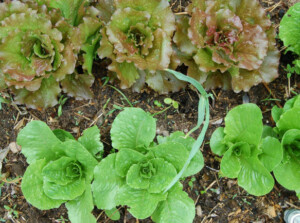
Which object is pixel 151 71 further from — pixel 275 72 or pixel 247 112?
pixel 275 72

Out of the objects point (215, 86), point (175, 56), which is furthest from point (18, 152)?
point (215, 86)

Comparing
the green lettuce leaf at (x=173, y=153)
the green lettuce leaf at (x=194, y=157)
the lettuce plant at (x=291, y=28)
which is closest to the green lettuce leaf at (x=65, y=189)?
the green lettuce leaf at (x=173, y=153)

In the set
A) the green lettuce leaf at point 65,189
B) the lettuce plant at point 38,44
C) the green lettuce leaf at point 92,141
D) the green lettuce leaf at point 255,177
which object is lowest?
the green lettuce leaf at point 65,189

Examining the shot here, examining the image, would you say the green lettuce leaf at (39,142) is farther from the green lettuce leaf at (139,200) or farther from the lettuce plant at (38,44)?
the green lettuce leaf at (139,200)

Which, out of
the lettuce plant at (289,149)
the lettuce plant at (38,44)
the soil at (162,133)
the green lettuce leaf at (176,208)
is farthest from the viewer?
the soil at (162,133)

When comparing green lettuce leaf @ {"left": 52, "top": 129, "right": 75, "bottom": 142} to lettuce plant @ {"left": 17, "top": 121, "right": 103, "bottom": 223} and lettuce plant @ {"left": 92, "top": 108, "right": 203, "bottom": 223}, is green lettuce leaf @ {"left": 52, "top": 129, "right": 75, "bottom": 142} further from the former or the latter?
lettuce plant @ {"left": 92, "top": 108, "right": 203, "bottom": 223}

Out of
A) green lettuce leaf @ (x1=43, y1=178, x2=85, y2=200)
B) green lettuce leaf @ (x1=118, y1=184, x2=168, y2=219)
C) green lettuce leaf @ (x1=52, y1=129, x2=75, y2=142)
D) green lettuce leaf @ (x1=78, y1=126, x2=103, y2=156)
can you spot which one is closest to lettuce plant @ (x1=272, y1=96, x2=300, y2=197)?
green lettuce leaf @ (x1=118, y1=184, x2=168, y2=219)

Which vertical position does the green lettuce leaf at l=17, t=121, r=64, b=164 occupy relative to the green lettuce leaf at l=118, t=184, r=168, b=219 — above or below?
above
